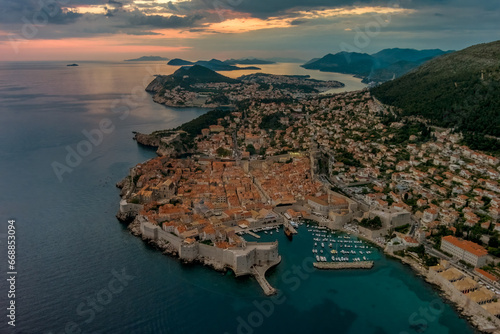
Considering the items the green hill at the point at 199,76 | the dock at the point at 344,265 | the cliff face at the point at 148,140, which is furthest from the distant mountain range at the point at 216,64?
the dock at the point at 344,265

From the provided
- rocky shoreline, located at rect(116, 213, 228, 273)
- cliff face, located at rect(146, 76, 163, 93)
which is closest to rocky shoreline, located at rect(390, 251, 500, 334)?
rocky shoreline, located at rect(116, 213, 228, 273)

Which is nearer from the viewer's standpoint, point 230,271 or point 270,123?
point 230,271

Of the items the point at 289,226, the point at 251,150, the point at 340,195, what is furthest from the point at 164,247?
the point at 251,150

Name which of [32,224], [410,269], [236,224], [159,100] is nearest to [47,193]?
[32,224]

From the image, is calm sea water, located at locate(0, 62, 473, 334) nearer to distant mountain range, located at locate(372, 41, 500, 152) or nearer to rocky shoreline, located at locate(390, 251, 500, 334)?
rocky shoreline, located at locate(390, 251, 500, 334)

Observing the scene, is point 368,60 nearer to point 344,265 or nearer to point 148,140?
point 148,140

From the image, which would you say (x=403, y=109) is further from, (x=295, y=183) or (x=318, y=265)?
(x=318, y=265)

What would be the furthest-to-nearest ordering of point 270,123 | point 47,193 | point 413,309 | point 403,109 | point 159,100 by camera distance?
point 159,100, point 270,123, point 403,109, point 47,193, point 413,309

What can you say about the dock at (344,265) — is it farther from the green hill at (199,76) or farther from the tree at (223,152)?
the green hill at (199,76)
